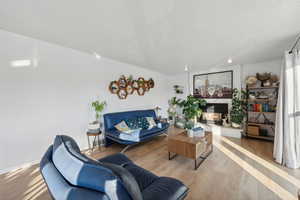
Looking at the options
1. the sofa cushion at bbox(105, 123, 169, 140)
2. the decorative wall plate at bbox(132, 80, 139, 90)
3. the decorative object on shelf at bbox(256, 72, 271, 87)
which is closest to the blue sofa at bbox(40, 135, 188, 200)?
the sofa cushion at bbox(105, 123, 169, 140)

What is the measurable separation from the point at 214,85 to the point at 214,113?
3.40ft

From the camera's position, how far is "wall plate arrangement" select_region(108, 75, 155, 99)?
3.73 m

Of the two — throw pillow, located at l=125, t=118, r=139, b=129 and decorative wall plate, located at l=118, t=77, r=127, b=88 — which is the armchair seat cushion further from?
decorative wall plate, located at l=118, t=77, r=127, b=88

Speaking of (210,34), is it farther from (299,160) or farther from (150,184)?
(299,160)

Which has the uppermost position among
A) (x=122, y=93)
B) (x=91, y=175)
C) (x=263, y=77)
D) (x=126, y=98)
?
(x=263, y=77)

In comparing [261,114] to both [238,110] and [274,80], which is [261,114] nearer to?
[238,110]

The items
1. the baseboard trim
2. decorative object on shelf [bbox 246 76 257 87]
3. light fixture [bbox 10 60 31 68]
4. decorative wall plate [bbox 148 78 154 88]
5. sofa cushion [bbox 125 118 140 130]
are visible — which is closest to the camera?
the baseboard trim

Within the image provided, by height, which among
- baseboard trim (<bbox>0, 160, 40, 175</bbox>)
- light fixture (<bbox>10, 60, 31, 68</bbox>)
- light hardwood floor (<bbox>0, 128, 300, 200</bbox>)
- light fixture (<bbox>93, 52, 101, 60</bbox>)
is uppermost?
light fixture (<bbox>93, 52, 101, 60</bbox>)

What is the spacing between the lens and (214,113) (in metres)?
4.61

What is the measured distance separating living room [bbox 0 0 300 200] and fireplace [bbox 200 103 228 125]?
0.42 meters

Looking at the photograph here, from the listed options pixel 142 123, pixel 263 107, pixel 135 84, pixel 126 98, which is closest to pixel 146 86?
pixel 135 84

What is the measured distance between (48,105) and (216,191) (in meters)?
3.32

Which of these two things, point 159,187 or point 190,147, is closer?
point 159,187

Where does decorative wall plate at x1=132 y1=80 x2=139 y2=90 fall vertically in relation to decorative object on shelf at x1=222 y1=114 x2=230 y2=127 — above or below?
above
